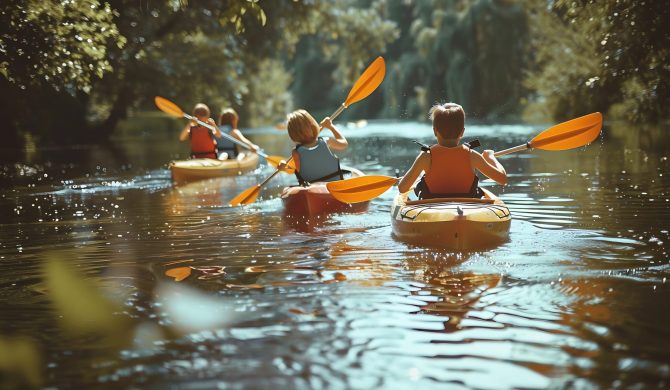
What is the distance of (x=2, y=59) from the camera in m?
11.8

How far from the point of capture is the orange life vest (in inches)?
276

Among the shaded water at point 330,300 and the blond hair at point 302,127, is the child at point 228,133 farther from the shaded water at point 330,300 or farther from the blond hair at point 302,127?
the blond hair at point 302,127

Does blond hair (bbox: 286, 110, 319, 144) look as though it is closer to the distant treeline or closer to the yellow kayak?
the yellow kayak

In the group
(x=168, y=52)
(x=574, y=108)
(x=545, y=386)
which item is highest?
(x=168, y=52)

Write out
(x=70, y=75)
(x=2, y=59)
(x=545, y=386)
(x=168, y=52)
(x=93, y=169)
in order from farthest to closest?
1. (x=168, y=52)
2. (x=93, y=169)
3. (x=70, y=75)
4. (x=2, y=59)
5. (x=545, y=386)

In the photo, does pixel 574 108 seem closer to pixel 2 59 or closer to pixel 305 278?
pixel 2 59

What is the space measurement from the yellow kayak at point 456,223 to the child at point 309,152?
2357 millimetres

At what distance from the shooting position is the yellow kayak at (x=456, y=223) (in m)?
6.62

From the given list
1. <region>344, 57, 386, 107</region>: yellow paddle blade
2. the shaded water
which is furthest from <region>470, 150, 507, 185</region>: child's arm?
<region>344, 57, 386, 107</region>: yellow paddle blade

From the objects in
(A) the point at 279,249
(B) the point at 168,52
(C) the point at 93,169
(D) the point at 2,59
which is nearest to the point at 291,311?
Result: (A) the point at 279,249

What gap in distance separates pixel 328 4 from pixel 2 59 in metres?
17.3

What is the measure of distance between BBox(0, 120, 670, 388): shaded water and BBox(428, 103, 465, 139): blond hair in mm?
910

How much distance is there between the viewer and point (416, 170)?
7.05 m

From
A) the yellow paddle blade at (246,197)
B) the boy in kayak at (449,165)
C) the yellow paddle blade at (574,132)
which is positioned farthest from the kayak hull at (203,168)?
the boy in kayak at (449,165)
